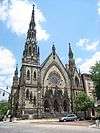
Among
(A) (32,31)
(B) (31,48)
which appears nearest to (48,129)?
(B) (31,48)

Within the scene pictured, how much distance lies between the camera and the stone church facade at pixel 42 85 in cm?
6338

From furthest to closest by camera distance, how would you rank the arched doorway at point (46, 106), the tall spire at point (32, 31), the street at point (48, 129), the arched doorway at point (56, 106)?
the tall spire at point (32, 31)
the arched doorway at point (56, 106)
the arched doorway at point (46, 106)
the street at point (48, 129)

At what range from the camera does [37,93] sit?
6512cm

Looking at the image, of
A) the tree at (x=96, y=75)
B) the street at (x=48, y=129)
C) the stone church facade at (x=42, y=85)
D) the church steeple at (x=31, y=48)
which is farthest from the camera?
the church steeple at (x=31, y=48)

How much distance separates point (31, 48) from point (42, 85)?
38.4 feet

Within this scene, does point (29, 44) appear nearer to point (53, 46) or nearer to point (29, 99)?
point (53, 46)

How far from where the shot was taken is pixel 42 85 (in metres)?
66.9

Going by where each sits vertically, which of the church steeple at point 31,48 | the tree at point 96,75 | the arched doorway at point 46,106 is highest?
the church steeple at point 31,48

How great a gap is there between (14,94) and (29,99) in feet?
19.1

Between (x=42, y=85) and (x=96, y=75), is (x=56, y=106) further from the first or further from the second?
(x=96, y=75)

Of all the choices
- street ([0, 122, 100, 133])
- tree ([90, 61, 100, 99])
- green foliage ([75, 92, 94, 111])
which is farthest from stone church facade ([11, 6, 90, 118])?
street ([0, 122, 100, 133])

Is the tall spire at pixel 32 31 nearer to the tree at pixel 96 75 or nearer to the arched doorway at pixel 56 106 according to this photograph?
the arched doorway at pixel 56 106

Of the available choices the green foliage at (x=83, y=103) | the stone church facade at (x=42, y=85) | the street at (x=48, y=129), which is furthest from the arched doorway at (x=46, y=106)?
the street at (x=48, y=129)

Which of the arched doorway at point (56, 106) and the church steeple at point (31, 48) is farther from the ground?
the church steeple at point (31, 48)
